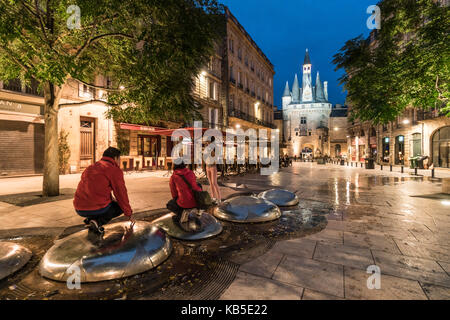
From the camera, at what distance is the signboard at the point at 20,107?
11511 mm

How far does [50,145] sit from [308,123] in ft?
209

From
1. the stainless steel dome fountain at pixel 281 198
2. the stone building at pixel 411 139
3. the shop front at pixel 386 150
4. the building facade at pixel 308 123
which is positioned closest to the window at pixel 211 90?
the stone building at pixel 411 139

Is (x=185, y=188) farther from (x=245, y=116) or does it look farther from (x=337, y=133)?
(x=337, y=133)

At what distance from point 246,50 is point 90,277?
3523 centimetres

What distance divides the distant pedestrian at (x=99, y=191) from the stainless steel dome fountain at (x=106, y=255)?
0.26 meters

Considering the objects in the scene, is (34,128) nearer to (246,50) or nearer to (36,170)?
(36,170)

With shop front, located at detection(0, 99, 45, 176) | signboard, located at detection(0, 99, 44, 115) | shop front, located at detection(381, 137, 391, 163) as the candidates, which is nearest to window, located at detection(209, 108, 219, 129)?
signboard, located at detection(0, 99, 44, 115)

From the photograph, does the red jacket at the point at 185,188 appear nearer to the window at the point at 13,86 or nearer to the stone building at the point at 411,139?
the window at the point at 13,86

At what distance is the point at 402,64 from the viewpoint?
24.9 feet

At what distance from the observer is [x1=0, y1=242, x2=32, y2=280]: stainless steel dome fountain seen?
268 centimetres

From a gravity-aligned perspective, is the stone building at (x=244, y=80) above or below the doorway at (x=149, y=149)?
above

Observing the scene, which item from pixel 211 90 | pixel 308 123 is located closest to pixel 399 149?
pixel 211 90
